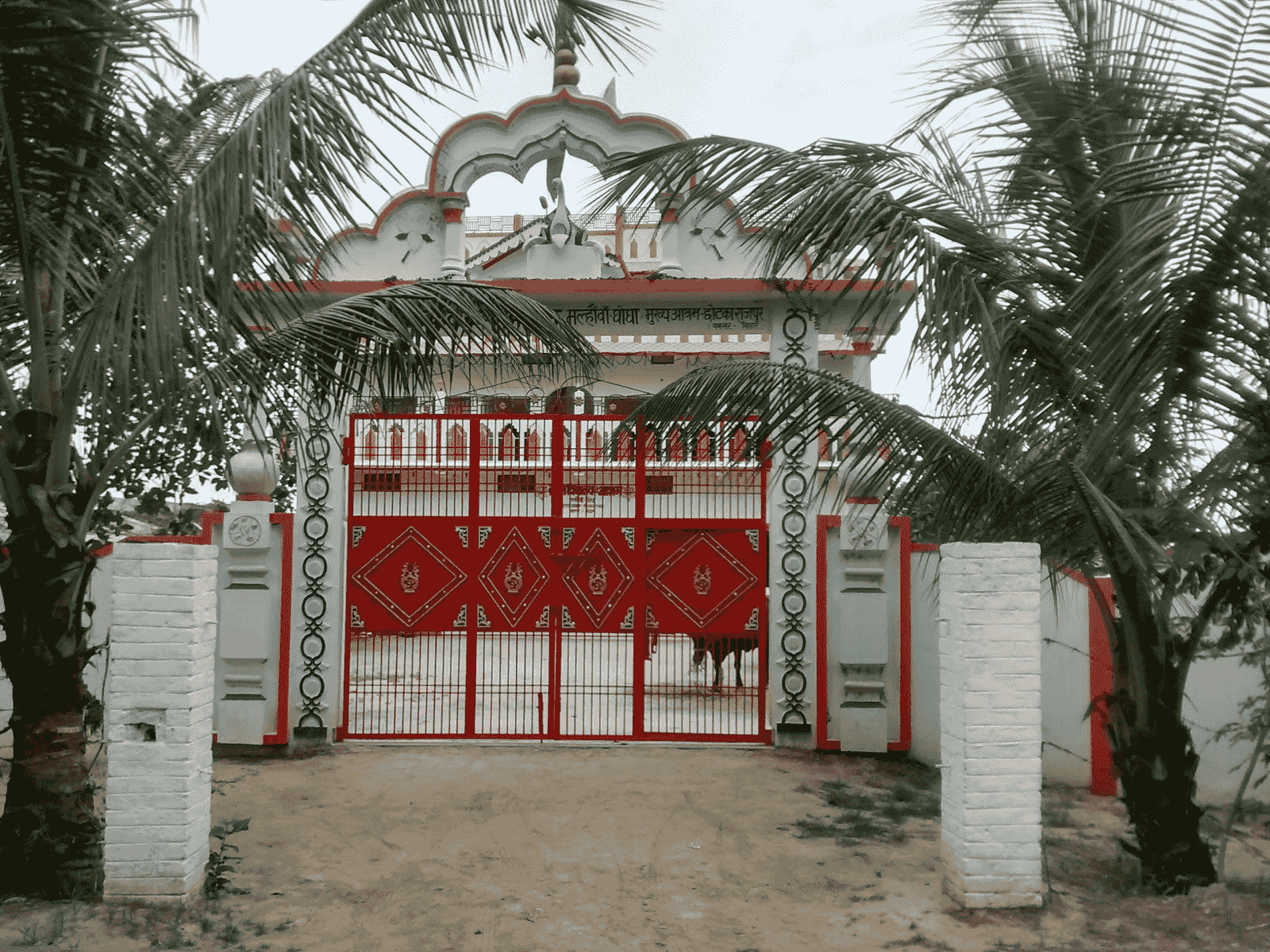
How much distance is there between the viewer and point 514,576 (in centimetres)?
692

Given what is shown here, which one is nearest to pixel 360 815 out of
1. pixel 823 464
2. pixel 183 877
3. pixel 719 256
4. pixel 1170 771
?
pixel 183 877

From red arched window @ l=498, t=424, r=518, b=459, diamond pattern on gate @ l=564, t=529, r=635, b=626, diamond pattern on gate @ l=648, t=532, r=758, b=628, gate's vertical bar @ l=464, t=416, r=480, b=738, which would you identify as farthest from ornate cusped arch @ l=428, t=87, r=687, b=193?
diamond pattern on gate @ l=648, t=532, r=758, b=628

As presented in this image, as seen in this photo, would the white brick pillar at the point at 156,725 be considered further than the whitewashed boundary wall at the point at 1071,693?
No

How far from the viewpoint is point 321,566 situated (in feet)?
23.0

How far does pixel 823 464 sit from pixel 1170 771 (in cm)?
621

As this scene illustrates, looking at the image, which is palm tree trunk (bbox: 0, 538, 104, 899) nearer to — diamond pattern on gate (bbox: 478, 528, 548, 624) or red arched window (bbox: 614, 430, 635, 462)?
diamond pattern on gate (bbox: 478, 528, 548, 624)

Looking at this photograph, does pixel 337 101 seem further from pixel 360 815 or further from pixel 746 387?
pixel 360 815

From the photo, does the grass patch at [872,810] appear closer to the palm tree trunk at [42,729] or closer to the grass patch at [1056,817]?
the grass patch at [1056,817]

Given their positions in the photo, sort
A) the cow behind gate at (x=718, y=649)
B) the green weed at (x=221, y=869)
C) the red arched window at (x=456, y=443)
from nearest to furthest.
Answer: the green weed at (x=221, y=869) → the red arched window at (x=456, y=443) → the cow behind gate at (x=718, y=649)

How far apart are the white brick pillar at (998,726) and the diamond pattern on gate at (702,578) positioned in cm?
303

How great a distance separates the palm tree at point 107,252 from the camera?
11.5 feet

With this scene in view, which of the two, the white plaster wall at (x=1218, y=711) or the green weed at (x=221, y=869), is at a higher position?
the white plaster wall at (x=1218, y=711)

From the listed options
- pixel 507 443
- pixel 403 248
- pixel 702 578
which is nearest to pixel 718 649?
pixel 702 578

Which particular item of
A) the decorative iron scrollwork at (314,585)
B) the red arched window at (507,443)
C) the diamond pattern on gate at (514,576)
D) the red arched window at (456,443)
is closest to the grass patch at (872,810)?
the diamond pattern on gate at (514,576)
